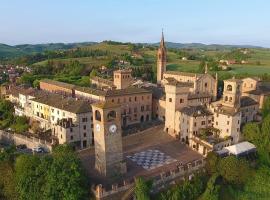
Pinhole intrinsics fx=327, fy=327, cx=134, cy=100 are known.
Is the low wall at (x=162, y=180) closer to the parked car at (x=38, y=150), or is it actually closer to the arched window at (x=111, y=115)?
the arched window at (x=111, y=115)

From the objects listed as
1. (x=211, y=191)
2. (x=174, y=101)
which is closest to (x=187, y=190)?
(x=211, y=191)

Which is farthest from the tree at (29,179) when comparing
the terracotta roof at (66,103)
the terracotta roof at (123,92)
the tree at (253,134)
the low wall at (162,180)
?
the tree at (253,134)

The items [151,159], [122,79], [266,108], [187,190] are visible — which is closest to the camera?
[187,190]

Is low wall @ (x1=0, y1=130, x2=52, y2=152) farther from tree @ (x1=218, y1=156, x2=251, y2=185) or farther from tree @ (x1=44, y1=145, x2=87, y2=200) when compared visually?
tree @ (x1=218, y1=156, x2=251, y2=185)

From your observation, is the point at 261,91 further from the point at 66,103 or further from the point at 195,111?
the point at 66,103

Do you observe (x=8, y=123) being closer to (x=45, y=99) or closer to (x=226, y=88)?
(x=45, y=99)

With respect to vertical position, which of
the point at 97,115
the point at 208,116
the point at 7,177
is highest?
the point at 97,115
